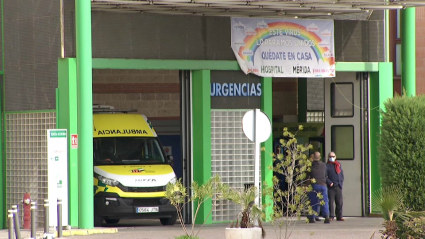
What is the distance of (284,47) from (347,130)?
3084 mm

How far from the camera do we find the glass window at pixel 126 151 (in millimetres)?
19672

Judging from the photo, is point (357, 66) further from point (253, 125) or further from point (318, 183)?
point (253, 125)

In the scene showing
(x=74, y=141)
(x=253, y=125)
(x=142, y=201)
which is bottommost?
(x=142, y=201)

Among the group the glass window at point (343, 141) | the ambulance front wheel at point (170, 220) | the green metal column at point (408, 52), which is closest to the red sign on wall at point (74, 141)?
the ambulance front wheel at point (170, 220)

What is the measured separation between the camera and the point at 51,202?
17188mm

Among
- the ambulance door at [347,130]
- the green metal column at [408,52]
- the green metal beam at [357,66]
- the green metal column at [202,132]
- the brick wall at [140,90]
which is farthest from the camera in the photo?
the brick wall at [140,90]

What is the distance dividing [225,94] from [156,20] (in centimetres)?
235

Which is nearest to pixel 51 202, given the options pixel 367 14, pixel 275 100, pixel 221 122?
pixel 221 122

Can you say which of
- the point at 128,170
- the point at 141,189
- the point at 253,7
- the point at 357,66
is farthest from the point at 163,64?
the point at 357,66

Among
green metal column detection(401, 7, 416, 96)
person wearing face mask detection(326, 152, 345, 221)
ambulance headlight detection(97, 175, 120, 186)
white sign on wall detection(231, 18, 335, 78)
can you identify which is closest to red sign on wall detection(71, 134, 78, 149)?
ambulance headlight detection(97, 175, 120, 186)

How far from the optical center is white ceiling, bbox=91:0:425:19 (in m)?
18.3

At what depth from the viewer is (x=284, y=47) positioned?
2070cm

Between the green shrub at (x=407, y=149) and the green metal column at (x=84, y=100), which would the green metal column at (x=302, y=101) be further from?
the green shrub at (x=407, y=149)

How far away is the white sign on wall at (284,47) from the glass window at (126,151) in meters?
2.78
